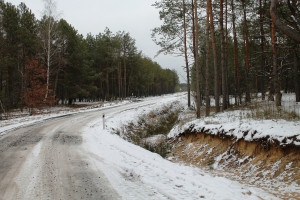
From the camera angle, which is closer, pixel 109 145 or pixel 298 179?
pixel 298 179

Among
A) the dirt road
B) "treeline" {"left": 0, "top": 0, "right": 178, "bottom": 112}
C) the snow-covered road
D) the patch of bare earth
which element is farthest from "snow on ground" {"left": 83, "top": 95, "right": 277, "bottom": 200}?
"treeline" {"left": 0, "top": 0, "right": 178, "bottom": 112}

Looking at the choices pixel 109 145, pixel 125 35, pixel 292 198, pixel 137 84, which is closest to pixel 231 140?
pixel 292 198

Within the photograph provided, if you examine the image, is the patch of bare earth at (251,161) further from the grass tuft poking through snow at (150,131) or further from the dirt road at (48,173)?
the dirt road at (48,173)

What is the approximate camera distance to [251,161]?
6078 mm

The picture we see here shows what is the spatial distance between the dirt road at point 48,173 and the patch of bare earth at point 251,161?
3984mm

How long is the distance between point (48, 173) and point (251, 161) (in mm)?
6146

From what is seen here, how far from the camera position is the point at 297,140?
5113 mm

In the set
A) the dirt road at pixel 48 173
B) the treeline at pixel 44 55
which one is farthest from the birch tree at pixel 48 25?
the dirt road at pixel 48 173

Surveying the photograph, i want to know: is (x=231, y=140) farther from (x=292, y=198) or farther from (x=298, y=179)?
(x=292, y=198)

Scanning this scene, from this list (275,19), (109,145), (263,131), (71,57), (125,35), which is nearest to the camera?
(275,19)

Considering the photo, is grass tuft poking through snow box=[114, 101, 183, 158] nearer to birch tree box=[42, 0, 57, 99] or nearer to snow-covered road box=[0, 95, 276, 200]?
snow-covered road box=[0, 95, 276, 200]

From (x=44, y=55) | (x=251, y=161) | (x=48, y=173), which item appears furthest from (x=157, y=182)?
(x=44, y=55)

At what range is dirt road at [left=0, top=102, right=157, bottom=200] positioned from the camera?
391 cm

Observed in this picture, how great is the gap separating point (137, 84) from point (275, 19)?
53.4 metres
